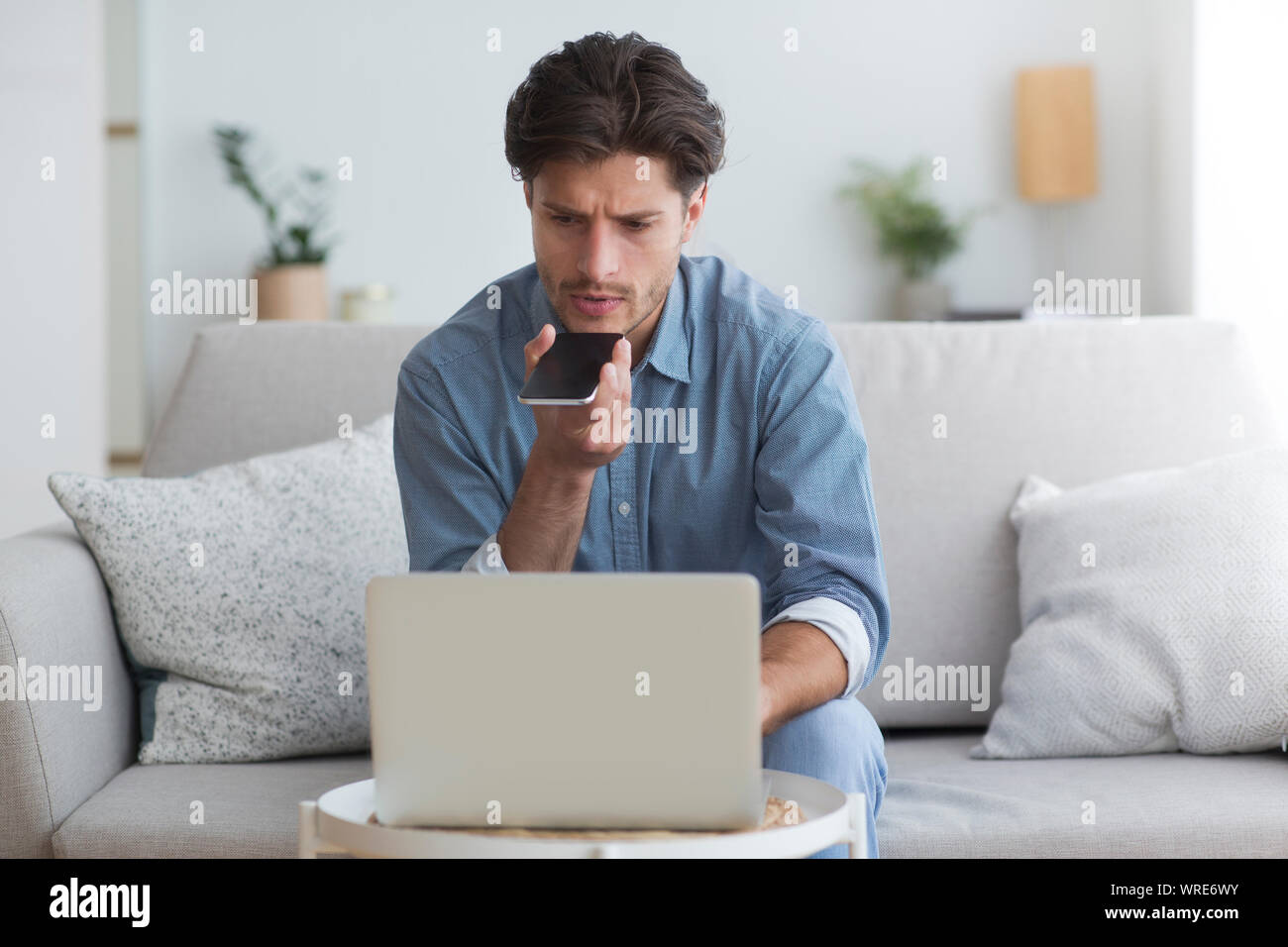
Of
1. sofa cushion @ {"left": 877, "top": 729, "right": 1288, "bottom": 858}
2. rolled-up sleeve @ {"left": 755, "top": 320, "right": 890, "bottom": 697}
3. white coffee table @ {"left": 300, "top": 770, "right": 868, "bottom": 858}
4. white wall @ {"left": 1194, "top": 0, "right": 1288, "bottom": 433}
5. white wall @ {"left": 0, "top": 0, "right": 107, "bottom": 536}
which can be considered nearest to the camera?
white coffee table @ {"left": 300, "top": 770, "right": 868, "bottom": 858}

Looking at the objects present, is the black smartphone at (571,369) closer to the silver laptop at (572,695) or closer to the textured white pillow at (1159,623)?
the silver laptop at (572,695)

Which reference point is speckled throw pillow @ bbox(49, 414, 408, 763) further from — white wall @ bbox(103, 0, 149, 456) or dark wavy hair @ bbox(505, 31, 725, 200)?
white wall @ bbox(103, 0, 149, 456)

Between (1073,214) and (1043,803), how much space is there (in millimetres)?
3226

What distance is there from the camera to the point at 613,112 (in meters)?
1.39

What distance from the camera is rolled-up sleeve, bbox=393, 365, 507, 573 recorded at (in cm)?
143

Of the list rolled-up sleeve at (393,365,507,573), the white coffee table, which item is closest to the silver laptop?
the white coffee table

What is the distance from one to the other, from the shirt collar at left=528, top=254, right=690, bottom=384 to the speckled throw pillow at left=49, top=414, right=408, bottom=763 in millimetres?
432

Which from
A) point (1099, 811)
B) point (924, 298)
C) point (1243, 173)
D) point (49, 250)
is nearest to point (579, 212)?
point (1099, 811)

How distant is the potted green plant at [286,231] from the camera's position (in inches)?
168

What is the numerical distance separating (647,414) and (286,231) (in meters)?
3.22

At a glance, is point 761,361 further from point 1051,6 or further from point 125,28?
point 125,28

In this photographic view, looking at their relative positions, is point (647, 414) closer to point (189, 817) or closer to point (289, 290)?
point (189, 817)
